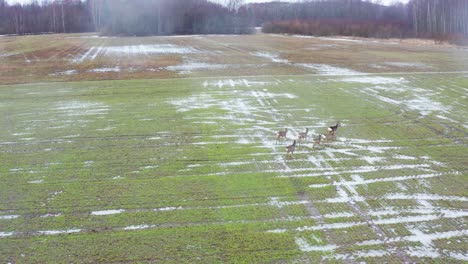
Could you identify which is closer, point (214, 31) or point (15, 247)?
point (15, 247)

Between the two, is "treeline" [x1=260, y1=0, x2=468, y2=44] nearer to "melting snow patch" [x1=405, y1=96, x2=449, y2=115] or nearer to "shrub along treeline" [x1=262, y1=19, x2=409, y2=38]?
"shrub along treeline" [x1=262, y1=19, x2=409, y2=38]

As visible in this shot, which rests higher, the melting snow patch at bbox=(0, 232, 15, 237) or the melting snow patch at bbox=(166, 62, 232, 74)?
the melting snow patch at bbox=(166, 62, 232, 74)

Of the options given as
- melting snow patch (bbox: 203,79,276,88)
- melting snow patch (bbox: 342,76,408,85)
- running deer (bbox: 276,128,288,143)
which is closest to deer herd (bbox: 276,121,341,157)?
running deer (bbox: 276,128,288,143)

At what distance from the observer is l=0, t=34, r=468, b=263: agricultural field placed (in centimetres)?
866

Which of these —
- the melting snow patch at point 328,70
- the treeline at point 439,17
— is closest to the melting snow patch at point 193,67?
the melting snow patch at point 328,70

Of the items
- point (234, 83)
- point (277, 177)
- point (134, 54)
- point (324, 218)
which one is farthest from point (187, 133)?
point (134, 54)

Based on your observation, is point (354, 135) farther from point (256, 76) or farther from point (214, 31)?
point (214, 31)

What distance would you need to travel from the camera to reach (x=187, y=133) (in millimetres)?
16297

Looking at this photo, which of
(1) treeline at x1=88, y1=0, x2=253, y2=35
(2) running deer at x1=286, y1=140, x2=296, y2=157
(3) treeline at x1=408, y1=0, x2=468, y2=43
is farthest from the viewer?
(1) treeline at x1=88, y1=0, x2=253, y2=35

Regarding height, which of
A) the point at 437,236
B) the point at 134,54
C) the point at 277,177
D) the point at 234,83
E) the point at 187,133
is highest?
the point at 134,54

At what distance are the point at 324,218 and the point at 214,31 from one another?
3584 inches

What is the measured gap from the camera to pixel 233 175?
40.1 ft

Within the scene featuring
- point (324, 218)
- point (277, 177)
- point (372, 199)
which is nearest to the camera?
point (324, 218)

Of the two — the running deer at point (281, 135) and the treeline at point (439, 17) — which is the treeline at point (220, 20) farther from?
the running deer at point (281, 135)
